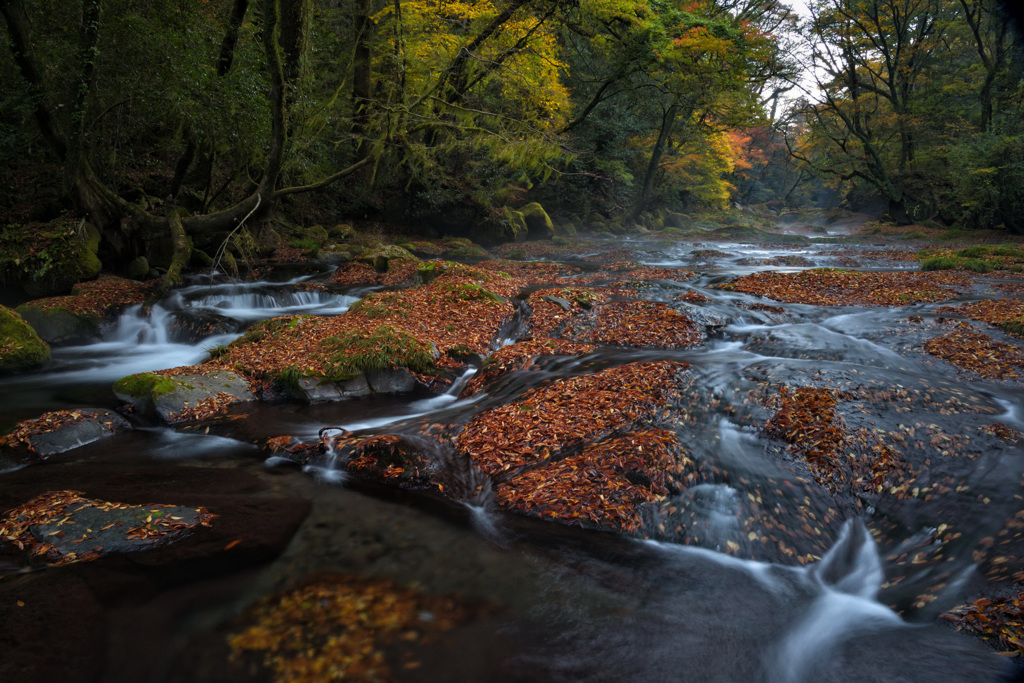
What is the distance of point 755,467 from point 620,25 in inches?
736

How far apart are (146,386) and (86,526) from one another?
3.32 m

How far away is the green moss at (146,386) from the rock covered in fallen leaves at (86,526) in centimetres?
233

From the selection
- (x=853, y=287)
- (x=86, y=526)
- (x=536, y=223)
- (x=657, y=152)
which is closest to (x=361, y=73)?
(x=536, y=223)

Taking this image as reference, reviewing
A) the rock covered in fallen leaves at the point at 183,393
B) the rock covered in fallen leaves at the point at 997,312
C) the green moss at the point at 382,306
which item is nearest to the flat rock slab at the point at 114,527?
the rock covered in fallen leaves at the point at 183,393

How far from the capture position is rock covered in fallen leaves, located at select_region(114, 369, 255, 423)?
599 cm

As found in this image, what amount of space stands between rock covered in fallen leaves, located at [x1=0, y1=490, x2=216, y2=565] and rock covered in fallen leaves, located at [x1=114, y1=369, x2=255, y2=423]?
206 cm

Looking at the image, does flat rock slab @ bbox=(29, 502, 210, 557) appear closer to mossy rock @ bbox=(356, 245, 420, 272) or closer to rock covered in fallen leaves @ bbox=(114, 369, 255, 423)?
rock covered in fallen leaves @ bbox=(114, 369, 255, 423)

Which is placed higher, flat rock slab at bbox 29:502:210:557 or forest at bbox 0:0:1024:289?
forest at bbox 0:0:1024:289

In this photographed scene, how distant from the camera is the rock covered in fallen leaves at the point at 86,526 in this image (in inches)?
132

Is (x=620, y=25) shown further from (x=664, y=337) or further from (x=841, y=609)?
→ (x=841, y=609)

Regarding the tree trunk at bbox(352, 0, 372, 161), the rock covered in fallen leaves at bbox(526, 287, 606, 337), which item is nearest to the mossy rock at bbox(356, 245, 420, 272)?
the tree trunk at bbox(352, 0, 372, 161)

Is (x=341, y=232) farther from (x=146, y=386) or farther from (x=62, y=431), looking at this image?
(x=62, y=431)

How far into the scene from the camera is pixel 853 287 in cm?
1137

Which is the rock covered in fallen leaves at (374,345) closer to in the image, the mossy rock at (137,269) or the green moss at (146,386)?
the green moss at (146,386)
